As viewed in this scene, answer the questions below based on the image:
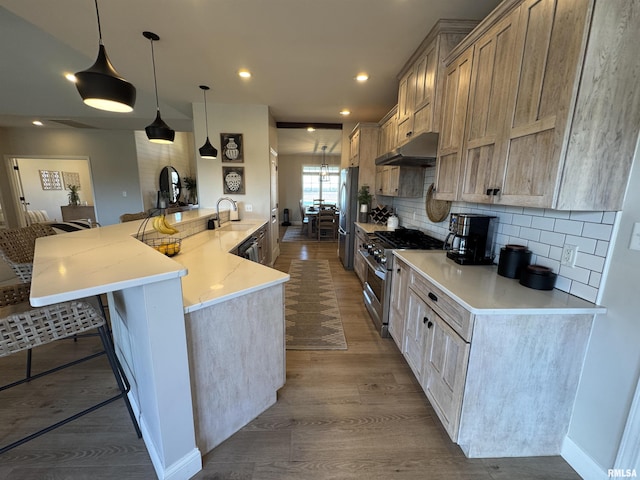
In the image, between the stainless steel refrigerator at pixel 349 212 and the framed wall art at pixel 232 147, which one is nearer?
the framed wall art at pixel 232 147

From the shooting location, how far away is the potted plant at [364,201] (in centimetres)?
427

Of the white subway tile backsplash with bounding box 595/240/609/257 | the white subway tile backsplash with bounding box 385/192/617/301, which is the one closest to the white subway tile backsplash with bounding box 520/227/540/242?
the white subway tile backsplash with bounding box 385/192/617/301

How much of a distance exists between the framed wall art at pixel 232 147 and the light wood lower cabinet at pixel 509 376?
3839 mm

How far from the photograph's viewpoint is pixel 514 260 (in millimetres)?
1635

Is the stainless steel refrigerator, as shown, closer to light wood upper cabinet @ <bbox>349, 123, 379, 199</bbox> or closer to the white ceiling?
light wood upper cabinet @ <bbox>349, 123, 379, 199</bbox>

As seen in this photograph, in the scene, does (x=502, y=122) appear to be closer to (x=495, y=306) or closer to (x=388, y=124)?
(x=495, y=306)

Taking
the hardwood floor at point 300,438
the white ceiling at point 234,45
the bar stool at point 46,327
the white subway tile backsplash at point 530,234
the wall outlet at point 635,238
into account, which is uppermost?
the white ceiling at point 234,45

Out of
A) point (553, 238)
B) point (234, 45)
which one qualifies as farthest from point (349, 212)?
point (553, 238)

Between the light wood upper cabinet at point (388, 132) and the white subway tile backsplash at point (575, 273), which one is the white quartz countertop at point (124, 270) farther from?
the light wood upper cabinet at point (388, 132)

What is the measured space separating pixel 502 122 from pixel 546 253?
827mm

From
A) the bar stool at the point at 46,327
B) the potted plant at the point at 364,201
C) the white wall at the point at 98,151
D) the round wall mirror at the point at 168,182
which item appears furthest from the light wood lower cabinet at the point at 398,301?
the round wall mirror at the point at 168,182

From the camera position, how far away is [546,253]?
157 cm

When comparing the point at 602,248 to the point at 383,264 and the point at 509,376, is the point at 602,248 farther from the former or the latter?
the point at 383,264

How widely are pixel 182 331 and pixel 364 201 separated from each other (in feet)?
11.6
